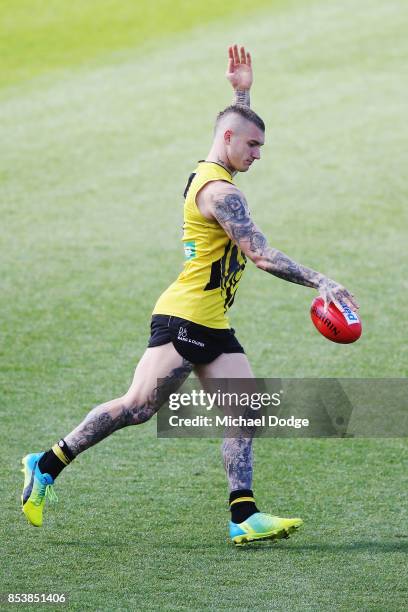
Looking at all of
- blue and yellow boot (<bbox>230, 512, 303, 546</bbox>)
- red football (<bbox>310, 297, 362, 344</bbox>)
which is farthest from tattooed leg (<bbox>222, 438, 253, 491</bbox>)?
red football (<bbox>310, 297, 362, 344</bbox>)

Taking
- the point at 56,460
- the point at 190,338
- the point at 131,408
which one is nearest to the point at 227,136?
the point at 190,338

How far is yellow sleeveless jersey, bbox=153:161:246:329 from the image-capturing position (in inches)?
244

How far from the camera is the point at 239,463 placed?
632cm

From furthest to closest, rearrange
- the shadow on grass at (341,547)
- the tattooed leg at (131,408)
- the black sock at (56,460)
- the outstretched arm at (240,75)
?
the outstretched arm at (240,75) < the black sock at (56,460) < the tattooed leg at (131,408) < the shadow on grass at (341,547)

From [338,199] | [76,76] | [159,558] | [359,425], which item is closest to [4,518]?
[159,558]

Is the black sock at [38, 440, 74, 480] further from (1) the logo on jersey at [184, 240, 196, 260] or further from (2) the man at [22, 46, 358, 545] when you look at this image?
(1) the logo on jersey at [184, 240, 196, 260]

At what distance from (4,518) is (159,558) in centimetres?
106

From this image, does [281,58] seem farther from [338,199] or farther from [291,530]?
[291,530]

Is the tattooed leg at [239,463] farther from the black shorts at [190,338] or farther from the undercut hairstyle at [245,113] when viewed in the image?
the undercut hairstyle at [245,113]

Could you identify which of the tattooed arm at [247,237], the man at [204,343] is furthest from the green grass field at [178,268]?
the tattooed arm at [247,237]

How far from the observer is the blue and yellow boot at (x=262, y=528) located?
20.0ft

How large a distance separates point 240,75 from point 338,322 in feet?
5.69

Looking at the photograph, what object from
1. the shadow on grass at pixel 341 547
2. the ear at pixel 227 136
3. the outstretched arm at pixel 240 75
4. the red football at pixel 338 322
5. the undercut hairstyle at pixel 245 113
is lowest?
the shadow on grass at pixel 341 547

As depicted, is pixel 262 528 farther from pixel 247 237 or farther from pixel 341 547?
pixel 247 237
